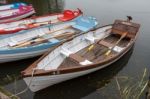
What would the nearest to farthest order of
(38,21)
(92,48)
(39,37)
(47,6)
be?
(92,48)
(39,37)
(38,21)
(47,6)

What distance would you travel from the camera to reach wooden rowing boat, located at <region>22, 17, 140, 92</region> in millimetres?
9266

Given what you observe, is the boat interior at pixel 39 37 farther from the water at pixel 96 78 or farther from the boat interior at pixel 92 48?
the boat interior at pixel 92 48

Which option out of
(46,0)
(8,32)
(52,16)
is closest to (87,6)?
(46,0)

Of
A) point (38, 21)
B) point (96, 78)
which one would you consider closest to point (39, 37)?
point (38, 21)

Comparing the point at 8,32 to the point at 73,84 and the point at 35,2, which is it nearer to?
the point at 73,84

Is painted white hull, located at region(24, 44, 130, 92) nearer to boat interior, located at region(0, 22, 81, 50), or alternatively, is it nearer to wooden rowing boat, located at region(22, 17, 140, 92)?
wooden rowing boat, located at region(22, 17, 140, 92)

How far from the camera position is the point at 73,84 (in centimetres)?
1066

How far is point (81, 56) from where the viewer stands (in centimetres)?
1179

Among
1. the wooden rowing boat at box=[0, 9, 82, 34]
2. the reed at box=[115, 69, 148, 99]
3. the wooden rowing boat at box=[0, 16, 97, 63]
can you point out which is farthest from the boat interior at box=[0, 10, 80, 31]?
the reed at box=[115, 69, 148, 99]

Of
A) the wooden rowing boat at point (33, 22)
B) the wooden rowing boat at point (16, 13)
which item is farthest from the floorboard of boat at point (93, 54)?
the wooden rowing boat at point (16, 13)

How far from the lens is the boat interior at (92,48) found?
1080 cm

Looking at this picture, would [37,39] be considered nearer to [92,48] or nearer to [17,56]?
[17,56]

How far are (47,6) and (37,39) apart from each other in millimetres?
10754

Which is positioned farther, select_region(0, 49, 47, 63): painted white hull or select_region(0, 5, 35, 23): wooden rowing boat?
select_region(0, 5, 35, 23): wooden rowing boat
